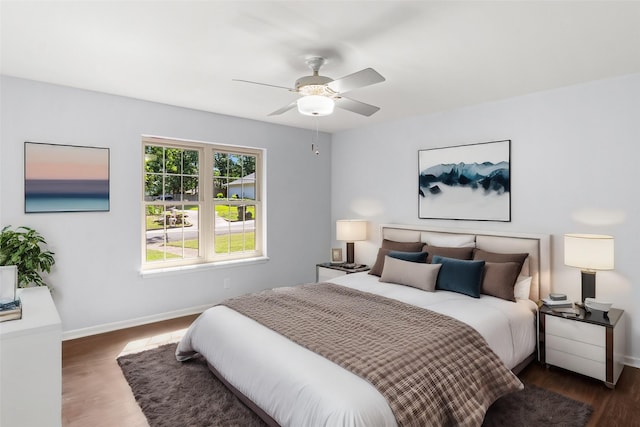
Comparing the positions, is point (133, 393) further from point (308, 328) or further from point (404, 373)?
point (404, 373)

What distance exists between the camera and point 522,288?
3.42m

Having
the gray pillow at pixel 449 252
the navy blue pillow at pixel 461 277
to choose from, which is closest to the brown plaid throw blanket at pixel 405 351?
the navy blue pillow at pixel 461 277

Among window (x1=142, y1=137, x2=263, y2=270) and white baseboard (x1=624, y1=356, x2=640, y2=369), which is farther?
window (x1=142, y1=137, x2=263, y2=270)

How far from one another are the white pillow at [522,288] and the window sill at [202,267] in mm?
3108

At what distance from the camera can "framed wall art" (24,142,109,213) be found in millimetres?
3357

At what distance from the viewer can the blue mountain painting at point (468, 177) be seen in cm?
390

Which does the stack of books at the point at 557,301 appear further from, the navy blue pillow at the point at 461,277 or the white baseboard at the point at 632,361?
the white baseboard at the point at 632,361

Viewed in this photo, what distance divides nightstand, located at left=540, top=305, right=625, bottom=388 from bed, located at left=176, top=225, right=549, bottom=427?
15 cm

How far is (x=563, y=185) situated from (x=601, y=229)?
0.51m

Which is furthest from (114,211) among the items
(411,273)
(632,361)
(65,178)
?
(632,361)

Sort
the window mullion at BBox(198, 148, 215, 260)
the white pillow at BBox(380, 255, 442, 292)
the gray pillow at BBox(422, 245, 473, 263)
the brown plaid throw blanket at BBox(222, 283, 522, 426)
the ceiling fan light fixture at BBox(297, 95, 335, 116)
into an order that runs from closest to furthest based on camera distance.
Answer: the brown plaid throw blanket at BBox(222, 283, 522, 426) → the ceiling fan light fixture at BBox(297, 95, 335, 116) → the white pillow at BBox(380, 255, 442, 292) → the gray pillow at BBox(422, 245, 473, 263) → the window mullion at BBox(198, 148, 215, 260)

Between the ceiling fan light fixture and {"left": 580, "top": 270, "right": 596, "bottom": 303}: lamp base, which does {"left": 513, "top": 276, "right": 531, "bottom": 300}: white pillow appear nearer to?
{"left": 580, "top": 270, "right": 596, "bottom": 303}: lamp base

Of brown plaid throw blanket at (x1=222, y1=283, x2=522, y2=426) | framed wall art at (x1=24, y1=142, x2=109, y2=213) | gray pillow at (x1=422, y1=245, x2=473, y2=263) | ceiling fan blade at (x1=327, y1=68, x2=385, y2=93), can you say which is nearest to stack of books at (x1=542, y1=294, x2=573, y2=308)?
gray pillow at (x1=422, y1=245, x2=473, y2=263)

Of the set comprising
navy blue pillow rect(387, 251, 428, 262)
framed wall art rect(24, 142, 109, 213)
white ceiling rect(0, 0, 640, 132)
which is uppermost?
white ceiling rect(0, 0, 640, 132)
